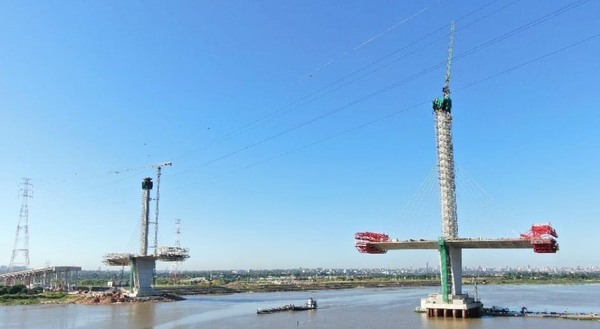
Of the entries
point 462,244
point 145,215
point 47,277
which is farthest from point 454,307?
point 47,277

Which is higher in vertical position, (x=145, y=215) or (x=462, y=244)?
(x=145, y=215)

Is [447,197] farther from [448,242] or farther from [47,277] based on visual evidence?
[47,277]

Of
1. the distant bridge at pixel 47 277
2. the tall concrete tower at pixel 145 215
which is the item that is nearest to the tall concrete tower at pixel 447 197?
the tall concrete tower at pixel 145 215

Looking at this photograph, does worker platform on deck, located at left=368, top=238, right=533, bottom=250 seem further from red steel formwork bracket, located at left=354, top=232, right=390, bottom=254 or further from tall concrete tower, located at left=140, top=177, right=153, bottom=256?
tall concrete tower, located at left=140, top=177, right=153, bottom=256

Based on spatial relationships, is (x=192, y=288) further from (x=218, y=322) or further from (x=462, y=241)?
(x=462, y=241)

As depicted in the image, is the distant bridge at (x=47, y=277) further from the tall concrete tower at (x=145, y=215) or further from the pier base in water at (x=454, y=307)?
the pier base in water at (x=454, y=307)

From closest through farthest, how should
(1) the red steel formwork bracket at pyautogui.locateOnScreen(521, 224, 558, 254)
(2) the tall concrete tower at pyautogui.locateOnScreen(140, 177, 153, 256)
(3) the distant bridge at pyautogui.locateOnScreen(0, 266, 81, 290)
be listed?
(1) the red steel formwork bracket at pyautogui.locateOnScreen(521, 224, 558, 254) < (2) the tall concrete tower at pyautogui.locateOnScreen(140, 177, 153, 256) < (3) the distant bridge at pyautogui.locateOnScreen(0, 266, 81, 290)

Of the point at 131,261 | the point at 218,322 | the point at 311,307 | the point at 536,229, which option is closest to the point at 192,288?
the point at 131,261

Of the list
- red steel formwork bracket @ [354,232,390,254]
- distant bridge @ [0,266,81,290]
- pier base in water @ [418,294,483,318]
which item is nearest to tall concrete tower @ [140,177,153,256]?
distant bridge @ [0,266,81,290]
